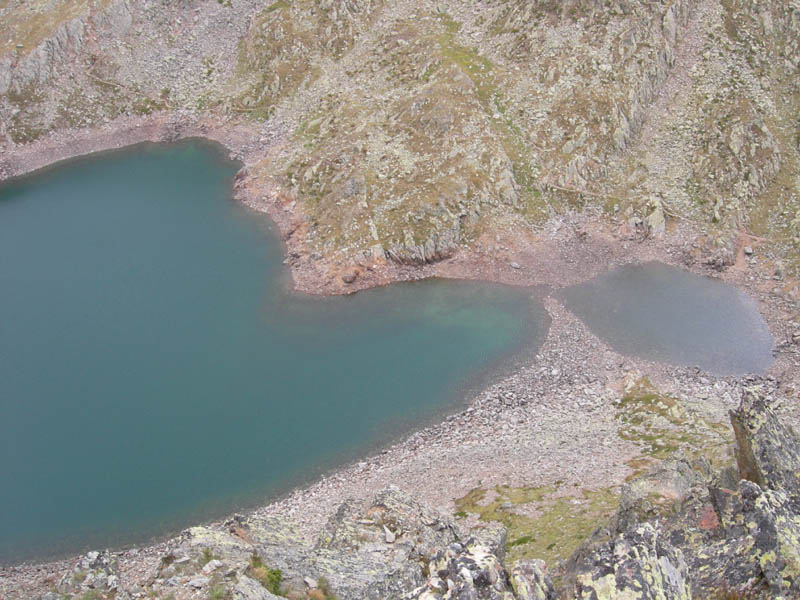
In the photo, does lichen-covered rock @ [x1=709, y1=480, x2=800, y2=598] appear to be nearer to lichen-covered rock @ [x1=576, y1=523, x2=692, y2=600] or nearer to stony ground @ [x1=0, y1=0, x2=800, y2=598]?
lichen-covered rock @ [x1=576, y1=523, x2=692, y2=600]

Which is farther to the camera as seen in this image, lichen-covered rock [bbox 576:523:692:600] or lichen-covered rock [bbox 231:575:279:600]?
lichen-covered rock [bbox 231:575:279:600]

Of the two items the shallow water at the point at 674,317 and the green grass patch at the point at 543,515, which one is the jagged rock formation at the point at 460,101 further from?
the green grass patch at the point at 543,515

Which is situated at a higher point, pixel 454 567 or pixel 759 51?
pixel 759 51

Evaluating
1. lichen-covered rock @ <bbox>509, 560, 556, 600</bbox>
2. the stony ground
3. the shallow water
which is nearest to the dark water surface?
the stony ground

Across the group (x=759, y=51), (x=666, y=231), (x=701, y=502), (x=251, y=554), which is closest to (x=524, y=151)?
(x=666, y=231)

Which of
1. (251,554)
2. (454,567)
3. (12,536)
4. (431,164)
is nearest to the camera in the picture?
(454,567)

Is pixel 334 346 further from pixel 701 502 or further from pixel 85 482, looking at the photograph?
pixel 701 502

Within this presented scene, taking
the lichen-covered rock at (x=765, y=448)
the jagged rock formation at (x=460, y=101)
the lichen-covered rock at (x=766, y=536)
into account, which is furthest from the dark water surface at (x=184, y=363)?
the lichen-covered rock at (x=766, y=536)

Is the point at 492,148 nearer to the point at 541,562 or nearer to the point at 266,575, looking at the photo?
the point at 266,575
